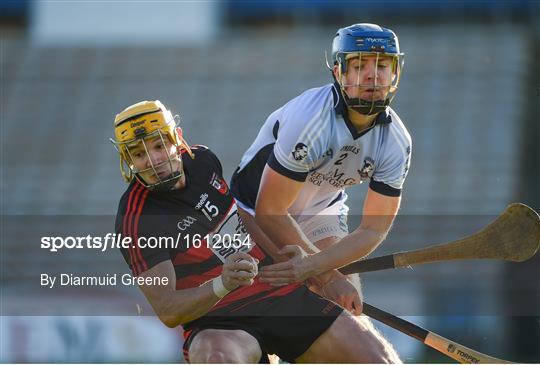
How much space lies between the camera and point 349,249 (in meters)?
4.38

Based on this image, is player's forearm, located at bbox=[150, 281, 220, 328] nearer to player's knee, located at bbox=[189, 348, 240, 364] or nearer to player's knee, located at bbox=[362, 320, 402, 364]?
player's knee, located at bbox=[189, 348, 240, 364]

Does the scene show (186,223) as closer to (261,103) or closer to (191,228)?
(191,228)

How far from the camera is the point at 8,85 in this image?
11625 mm

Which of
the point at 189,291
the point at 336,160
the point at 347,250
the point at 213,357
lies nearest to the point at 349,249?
the point at 347,250

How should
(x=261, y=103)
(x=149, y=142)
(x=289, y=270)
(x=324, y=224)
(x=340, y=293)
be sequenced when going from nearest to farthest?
(x=149, y=142) → (x=289, y=270) → (x=340, y=293) → (x=324, y=224) → (x=261, y=103)

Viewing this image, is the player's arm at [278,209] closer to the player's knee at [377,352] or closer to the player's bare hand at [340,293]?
the player's bare hand at [340,293]

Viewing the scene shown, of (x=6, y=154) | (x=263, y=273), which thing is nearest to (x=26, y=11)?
(x=6, y=154)

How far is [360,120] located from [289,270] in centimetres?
71

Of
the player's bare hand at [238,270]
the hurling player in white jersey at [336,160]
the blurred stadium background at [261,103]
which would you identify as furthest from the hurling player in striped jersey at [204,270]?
the blurred stadium background at [261,103]

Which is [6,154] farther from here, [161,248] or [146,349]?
[161,248]

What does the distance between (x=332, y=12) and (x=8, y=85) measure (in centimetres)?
390

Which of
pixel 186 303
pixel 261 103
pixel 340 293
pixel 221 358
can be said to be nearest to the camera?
pixel 221 358

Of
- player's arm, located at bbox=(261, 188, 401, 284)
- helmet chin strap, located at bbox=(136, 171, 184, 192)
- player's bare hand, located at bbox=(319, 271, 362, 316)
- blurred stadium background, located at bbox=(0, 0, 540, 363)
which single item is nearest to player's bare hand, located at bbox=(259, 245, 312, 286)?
player's arm, located at bbox=(261, 188, 401, 284)

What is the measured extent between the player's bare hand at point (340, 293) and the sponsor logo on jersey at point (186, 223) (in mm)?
643
